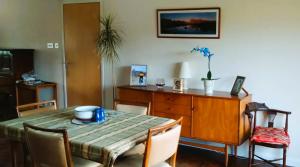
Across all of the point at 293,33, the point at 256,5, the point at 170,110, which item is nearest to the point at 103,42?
the point at 170,110

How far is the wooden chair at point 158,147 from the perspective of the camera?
7.63 ft

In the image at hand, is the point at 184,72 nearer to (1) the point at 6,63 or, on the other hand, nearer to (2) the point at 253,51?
(2) the point at 253,51

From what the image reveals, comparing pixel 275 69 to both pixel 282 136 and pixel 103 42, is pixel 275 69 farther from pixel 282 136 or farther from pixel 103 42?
pixel 103 42

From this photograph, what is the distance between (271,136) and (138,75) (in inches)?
78.5

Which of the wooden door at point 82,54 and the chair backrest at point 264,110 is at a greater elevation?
the wooden door at point 82,54

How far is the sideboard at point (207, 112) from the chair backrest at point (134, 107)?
802mm

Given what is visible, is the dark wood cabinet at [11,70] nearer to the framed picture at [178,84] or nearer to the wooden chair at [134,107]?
the framed picture at [178,84]

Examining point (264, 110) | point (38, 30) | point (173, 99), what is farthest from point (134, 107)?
point (38, 30)

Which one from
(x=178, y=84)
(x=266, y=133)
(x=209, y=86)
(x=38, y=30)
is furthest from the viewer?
(x=38, y=30)

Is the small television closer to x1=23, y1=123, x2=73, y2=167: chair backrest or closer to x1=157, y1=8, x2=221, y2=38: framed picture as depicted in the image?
x1=157, y1=8, x2=221, y2=38: framed picture

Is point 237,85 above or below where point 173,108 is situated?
above

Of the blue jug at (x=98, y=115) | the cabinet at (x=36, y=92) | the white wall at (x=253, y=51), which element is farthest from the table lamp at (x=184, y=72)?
the cabinet at (x=36, y=92)

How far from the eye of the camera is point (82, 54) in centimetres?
552

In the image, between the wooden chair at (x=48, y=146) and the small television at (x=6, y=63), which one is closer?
the wooden chair at (x=48, y=146)
